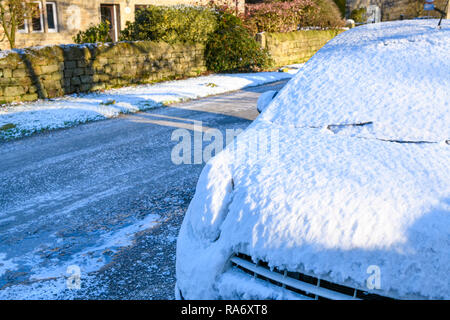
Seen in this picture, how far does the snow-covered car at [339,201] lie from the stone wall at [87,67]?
8616mm

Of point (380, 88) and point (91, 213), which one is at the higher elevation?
point (380, 88)

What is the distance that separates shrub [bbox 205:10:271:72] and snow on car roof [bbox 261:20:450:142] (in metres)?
12.8

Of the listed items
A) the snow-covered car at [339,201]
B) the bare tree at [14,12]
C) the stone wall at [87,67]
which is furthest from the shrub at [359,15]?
the snow-covered car at [339,201]

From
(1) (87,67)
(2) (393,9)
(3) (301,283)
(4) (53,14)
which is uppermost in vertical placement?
(2) (393,9)

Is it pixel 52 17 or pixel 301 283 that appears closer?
pixel 301 283

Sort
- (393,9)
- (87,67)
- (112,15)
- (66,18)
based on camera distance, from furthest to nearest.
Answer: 1. (393,9)
2. (112,15)
3. (66,18)
4. (87,67)

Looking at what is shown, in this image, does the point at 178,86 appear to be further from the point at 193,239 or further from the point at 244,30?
the point at 193,239

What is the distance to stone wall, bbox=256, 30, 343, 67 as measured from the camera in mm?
17625

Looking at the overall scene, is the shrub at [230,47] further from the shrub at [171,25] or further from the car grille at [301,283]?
the car grille at [301,283]

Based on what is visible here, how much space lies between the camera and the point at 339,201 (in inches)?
74.6

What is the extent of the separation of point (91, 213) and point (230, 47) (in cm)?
1300

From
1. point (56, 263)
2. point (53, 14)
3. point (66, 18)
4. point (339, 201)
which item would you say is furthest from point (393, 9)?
point (339, 201)

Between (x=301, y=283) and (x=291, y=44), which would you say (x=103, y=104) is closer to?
(x=301, y=283)

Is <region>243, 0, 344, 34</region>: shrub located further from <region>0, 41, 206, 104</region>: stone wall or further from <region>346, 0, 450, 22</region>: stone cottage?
<region>0, 41, 206, 104</region>: stone wall
